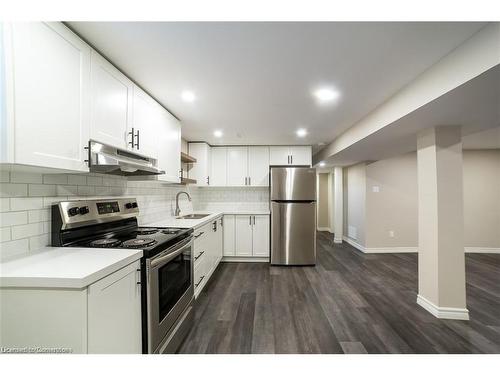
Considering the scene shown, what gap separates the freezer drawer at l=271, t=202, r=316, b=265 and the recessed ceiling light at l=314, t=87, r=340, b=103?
2010 millimetres

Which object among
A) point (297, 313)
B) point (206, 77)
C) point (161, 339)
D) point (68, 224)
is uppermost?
point (206, 77)

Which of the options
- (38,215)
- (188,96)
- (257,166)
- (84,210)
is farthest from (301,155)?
(38,215)

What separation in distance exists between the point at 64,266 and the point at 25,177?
0.65m

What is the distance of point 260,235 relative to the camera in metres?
3.88

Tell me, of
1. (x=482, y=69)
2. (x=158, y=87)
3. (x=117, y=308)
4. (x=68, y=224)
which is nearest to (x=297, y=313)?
(x=117, y=308)

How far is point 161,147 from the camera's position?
2213mm

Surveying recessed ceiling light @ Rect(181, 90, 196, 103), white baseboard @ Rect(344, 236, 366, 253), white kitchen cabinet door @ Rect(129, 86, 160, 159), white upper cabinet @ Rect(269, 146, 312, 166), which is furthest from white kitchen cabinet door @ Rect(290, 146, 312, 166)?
white kitchen cabinet door @ Rect(129, 86, 160, 159)

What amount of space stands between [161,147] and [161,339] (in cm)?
172

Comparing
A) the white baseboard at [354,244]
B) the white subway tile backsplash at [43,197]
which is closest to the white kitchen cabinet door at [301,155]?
the white baseboard at [354,244]

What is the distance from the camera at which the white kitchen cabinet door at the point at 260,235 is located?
388 centimetres

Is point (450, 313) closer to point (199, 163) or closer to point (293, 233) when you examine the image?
point (293, 233)

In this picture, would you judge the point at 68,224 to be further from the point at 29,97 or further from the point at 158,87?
the point at 158,87

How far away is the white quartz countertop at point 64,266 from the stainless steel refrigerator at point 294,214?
2.74 metres
